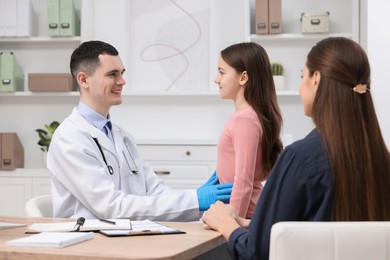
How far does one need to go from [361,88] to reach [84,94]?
4.56 feet

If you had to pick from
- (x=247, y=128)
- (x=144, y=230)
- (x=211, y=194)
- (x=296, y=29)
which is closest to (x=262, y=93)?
(x=247, y=128)

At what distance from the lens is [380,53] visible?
13.1 feet

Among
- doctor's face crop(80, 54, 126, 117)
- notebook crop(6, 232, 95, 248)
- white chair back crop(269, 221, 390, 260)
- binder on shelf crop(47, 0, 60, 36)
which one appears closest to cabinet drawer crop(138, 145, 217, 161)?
binder on shelf crop(47, 0, 60, 36)

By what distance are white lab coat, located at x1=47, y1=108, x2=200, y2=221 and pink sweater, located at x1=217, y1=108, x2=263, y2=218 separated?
160 millimetres

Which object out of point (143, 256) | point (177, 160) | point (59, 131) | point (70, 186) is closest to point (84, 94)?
point (59, 131)

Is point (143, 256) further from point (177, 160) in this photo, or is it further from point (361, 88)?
point (177, 160)

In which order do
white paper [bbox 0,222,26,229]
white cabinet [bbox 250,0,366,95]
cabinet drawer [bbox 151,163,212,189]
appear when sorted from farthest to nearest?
white cabinet [bbox 250,0,366,95] → cabinet drawer [bbox 151,163,212,189] → white paper [bbox 0,222,26,229]

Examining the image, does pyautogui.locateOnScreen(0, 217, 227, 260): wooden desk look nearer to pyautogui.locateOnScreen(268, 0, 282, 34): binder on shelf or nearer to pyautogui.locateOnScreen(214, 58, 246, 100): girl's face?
pyautogui.locateOnScreen(214, 58, 246, 100): girl's face

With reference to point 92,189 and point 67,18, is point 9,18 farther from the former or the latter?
point 92,189

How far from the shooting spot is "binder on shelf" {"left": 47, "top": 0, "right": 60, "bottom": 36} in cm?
451

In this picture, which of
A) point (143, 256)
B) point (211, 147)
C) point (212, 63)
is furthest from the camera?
point (212, 63)

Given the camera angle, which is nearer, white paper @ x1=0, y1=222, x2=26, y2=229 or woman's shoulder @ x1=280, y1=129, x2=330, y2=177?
woman's shoulder @ x1=280, y1=129, x2=330, y2=177

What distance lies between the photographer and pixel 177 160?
14.1 ft

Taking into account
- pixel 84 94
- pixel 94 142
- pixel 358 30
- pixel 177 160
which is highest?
pixel 358 30
